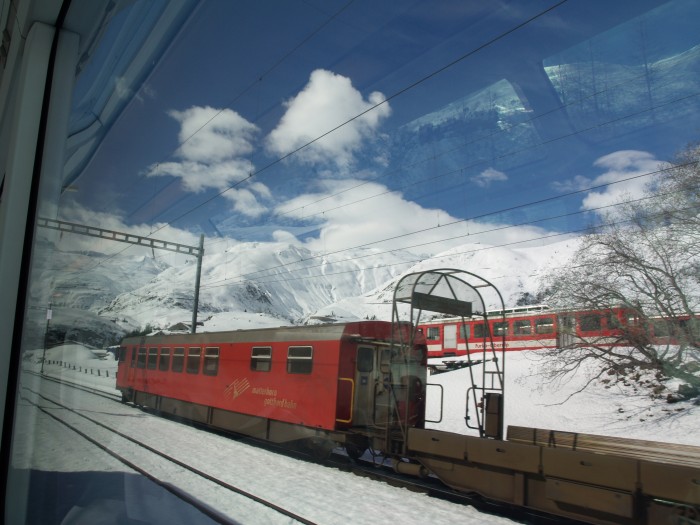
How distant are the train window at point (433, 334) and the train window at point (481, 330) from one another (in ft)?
1.26

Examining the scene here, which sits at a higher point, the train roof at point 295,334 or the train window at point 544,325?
the train window at point 544,325

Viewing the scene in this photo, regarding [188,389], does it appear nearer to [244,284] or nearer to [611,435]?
[244,284]

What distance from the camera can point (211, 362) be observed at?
254 inches

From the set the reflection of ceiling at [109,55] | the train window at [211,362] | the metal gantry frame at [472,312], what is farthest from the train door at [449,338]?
the train window at [211,362]

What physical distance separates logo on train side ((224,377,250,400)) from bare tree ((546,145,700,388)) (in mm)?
4647

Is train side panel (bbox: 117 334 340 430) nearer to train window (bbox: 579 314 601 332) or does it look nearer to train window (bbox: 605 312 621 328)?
train window (bbox: 579 314 601 332)

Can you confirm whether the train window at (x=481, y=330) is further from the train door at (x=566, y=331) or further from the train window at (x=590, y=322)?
the train window at (x=590, y=322)

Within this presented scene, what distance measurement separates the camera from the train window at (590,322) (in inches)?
78.8

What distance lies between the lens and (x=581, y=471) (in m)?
2.69

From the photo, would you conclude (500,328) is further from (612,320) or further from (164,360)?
(164,360)

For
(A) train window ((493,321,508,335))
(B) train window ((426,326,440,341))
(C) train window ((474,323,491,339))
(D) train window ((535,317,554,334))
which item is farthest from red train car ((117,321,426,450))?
(D) train window ((535,317,554,334))

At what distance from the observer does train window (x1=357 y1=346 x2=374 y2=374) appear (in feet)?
17.5

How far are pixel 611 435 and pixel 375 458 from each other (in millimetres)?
2981

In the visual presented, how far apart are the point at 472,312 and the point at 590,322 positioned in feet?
3.61
